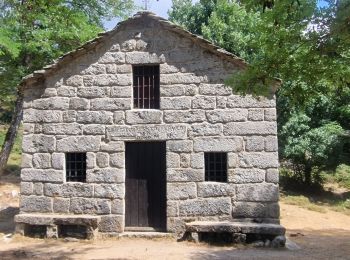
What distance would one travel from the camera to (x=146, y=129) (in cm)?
1006

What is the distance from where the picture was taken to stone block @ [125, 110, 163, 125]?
10062 millimetres

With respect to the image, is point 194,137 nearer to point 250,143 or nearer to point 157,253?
point 250,143

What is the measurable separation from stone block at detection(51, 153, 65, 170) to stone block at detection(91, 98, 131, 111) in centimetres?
139

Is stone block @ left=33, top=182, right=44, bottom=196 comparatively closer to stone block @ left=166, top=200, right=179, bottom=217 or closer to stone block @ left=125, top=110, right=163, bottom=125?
stone block @ left=125, top=110, right=163, bottom=125

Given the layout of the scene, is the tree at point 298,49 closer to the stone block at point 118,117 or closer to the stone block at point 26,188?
the stone block at point 118,117

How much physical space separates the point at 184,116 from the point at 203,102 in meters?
0.55

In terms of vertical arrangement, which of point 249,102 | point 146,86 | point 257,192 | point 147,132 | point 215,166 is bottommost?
point 257,192

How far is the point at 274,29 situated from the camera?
5.33m

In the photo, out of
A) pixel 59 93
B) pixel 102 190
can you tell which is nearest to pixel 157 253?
pixel 102 190

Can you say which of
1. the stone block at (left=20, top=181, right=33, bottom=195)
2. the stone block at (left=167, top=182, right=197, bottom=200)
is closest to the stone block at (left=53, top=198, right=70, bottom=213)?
the stone block at (left=20, top=181, right=33, bottom=195)

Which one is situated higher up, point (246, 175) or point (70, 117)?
point (70, 117)

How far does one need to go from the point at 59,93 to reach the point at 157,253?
4.62 meters

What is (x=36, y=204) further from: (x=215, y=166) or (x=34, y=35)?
(x=34, y=35)

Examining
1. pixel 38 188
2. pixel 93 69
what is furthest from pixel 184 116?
pixel 38 188
